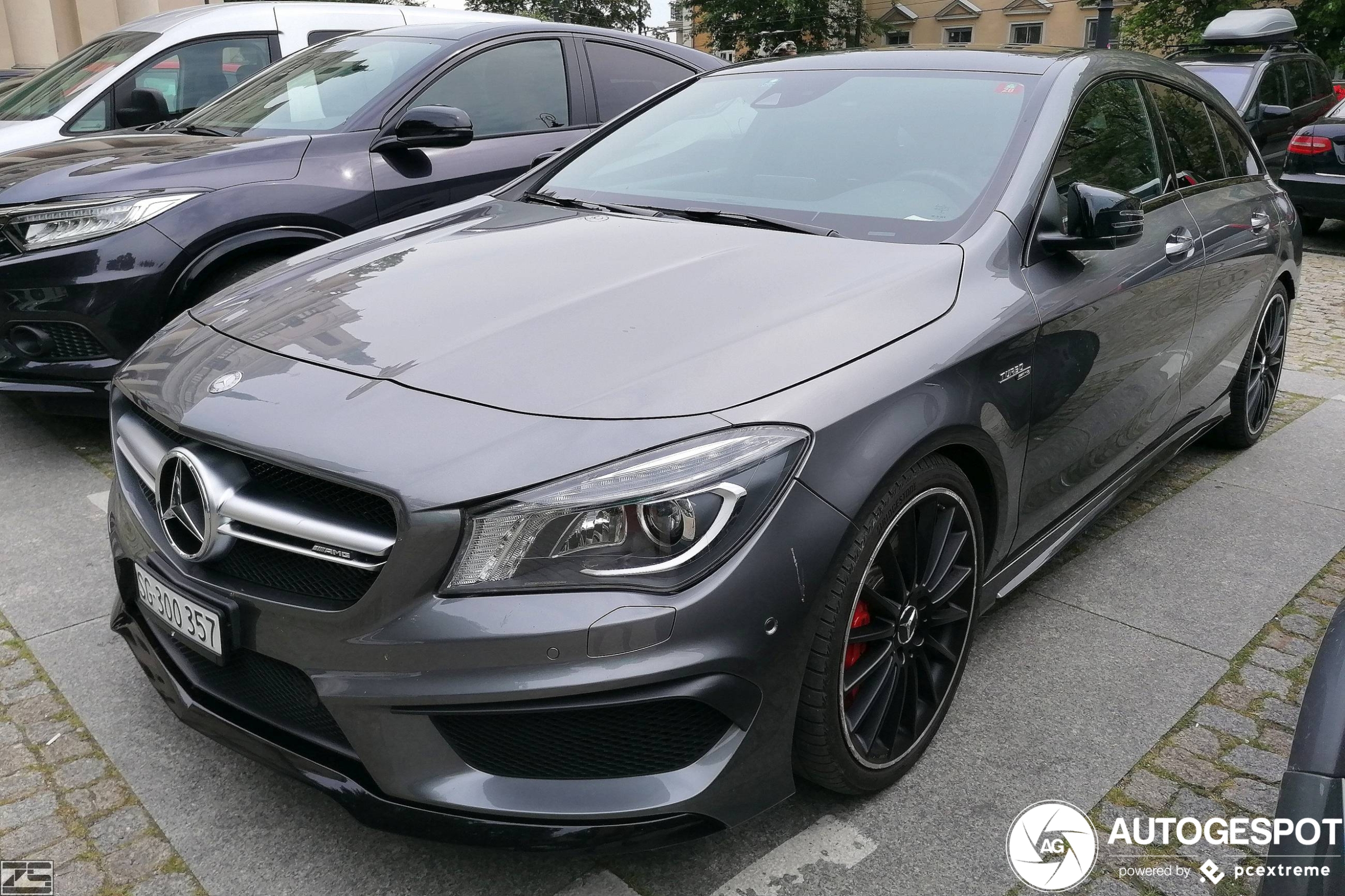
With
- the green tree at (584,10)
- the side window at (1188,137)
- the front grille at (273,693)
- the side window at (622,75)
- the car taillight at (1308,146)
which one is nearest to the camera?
the front grille at (273,693)

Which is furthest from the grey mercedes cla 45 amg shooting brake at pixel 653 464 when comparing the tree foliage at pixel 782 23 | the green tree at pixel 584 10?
the green tree at pixel 584 10

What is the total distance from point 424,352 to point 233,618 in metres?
0.62

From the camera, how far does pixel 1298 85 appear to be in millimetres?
11258

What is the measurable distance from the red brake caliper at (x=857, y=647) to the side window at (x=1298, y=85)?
439 inches

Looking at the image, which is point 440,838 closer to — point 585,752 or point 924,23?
point 585,752

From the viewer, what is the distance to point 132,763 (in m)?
2.47

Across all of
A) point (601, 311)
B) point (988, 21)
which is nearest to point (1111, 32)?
point (988, 21)

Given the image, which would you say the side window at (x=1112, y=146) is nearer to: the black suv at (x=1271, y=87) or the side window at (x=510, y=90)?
the side window at (x=510, y=90)

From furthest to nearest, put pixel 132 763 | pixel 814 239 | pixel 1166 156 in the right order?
pixel 1166 156, pixel 814 239, pixel 132 763

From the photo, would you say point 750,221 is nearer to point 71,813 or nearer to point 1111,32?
point 71,813

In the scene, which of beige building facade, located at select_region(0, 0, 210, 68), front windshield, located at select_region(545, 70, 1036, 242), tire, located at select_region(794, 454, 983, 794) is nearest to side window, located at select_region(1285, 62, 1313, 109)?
front windshield, located at select_region(545, 70, 1036, 242)

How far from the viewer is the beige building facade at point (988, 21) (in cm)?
3416

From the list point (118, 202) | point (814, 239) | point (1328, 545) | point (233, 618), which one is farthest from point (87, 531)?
point (1328, 545)

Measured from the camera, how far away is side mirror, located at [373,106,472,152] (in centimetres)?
438
